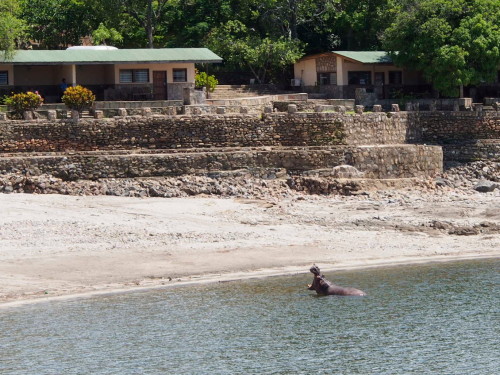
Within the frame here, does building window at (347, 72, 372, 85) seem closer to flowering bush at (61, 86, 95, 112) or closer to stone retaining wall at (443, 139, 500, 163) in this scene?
stone retaining wall at (443, 139, 500, 163)

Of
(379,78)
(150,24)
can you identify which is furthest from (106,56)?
(379,78)

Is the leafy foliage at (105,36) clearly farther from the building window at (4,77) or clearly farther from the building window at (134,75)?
the building window at (4,77)

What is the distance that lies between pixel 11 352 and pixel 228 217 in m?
15.2

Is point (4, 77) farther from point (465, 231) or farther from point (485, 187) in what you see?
point (465, 231)

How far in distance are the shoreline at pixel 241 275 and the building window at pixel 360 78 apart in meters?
26.6

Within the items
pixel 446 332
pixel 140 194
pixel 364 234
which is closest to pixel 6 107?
pixel 140 194

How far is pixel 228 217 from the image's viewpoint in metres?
40.2

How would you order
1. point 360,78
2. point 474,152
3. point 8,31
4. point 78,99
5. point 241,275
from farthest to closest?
1. point 360,78
2. point 474,152
3. point 8,31
4. point 78,99
5. point 241,275

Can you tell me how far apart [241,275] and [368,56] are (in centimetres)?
2988

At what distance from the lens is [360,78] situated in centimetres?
6088

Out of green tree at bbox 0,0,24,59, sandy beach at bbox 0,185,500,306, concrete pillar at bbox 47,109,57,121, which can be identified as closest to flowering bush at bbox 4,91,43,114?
concrete pillar at bbox 47,109,57,121

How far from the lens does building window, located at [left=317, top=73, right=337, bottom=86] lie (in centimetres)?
6081

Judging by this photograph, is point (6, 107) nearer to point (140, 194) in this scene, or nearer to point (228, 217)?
point (140, 194)

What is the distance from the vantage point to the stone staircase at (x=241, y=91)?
58219mm
